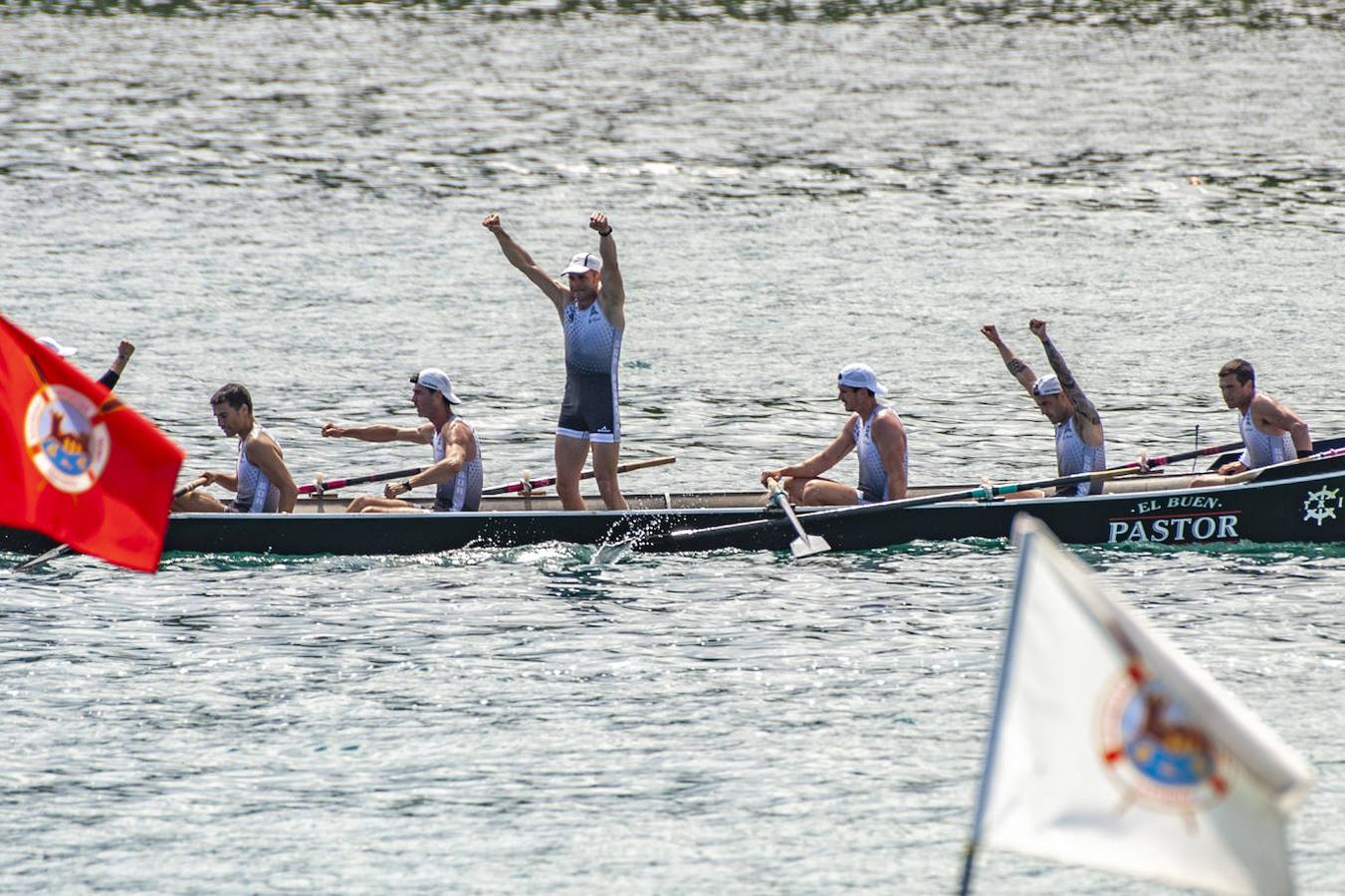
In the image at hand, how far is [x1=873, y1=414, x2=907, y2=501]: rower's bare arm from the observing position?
1795cm

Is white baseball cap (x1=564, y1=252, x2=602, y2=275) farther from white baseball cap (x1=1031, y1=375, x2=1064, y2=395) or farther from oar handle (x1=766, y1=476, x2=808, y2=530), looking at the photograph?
white baseball cap (x1=1031, y1=375, x2=1064, y2=395)

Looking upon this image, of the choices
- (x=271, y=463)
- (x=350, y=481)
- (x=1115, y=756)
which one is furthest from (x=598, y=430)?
(x=1115, y=756)

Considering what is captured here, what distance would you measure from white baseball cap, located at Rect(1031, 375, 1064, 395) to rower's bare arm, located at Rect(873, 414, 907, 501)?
1.27 meters

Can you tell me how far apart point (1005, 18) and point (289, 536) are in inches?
1579

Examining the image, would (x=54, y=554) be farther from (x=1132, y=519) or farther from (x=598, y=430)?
(x=1132, y=519)

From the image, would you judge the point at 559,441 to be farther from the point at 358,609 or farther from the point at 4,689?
the point at 4,689

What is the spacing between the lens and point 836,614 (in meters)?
16.8

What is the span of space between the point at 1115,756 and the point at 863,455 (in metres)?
10.1

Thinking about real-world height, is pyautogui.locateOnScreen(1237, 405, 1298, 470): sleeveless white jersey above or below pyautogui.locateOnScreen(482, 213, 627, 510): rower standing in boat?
below

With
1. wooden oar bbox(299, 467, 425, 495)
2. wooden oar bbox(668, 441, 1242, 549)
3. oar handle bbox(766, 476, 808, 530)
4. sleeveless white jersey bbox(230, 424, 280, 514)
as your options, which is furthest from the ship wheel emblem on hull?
sleeveless white jersey bbox(230, 424, 280, 514)

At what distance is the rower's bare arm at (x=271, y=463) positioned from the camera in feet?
57.5

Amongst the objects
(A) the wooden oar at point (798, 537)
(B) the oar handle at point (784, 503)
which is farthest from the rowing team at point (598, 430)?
(A) the wooden oar at point (798, 537)

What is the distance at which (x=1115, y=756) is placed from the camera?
8.23m

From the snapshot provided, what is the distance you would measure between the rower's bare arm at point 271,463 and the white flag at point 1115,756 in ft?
34.0
